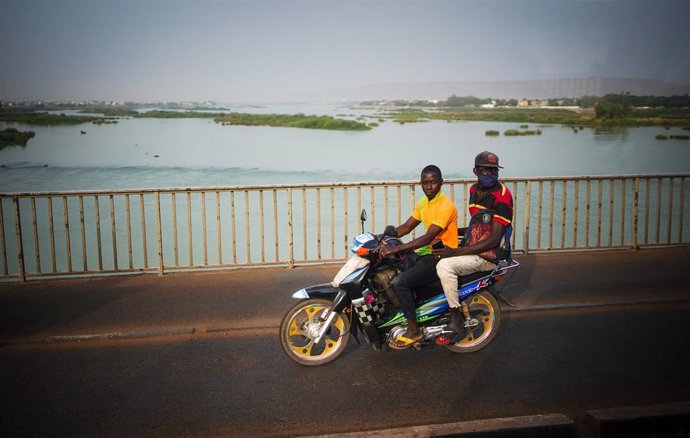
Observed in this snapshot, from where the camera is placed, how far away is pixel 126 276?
882cm

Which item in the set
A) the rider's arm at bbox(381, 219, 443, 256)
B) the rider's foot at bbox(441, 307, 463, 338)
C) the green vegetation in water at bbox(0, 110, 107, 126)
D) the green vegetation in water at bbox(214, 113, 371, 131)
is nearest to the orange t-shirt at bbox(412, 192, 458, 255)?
the rider's arm at bbox(381, 219, 443, 256)

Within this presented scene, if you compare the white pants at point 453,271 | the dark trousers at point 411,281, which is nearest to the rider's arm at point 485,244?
the white pants at point 453,271

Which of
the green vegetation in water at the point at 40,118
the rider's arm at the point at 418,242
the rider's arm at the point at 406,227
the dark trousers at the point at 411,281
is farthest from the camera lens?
the green vegetation in water at the point at 40,118

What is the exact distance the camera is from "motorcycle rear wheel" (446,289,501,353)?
5887 mm

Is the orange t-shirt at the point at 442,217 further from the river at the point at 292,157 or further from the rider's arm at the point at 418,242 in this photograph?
the river at the point at 292,157

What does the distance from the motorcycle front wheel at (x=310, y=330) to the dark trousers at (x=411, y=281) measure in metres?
0.53

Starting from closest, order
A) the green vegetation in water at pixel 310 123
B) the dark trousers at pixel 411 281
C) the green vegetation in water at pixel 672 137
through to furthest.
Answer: the dark trousers at pixel 411 281 → the green vegetation in water at pixel 672 137 → the green vegetation in water at pixel 310 123

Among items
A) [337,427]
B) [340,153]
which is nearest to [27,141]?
[340,153]

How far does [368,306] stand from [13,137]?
62.3ft

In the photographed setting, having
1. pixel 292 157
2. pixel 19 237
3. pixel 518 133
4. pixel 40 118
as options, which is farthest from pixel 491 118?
pixel 19 237

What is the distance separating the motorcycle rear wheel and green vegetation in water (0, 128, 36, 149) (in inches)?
699

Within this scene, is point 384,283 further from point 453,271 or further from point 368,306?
point 453,271

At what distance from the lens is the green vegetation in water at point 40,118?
1712cm

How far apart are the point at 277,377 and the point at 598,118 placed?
21.3 m
